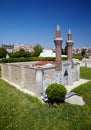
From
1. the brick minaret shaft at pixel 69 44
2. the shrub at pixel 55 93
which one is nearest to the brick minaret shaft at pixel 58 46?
the brick minaret shaft at pixel 69 44

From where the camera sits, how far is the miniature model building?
2097 cm

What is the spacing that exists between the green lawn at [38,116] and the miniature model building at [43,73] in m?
4.06

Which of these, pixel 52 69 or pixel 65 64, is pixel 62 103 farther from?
pixel 65 64

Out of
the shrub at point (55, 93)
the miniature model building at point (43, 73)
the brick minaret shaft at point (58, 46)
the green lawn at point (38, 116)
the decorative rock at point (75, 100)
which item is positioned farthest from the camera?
the brick minaret shaft at point (58, 46)

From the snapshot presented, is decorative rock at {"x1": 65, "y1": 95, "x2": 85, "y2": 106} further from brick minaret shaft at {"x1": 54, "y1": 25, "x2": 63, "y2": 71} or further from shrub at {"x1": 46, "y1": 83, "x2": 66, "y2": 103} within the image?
brick minaret shaft at {"x1": 54, "y1": 25, "x2": 63, "y2": 71}

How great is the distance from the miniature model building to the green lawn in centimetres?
406

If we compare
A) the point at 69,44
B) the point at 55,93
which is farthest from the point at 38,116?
the point at 69,44

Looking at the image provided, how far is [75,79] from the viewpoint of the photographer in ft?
97.0

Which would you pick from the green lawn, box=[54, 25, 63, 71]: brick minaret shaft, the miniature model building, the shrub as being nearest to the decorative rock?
the green lawn

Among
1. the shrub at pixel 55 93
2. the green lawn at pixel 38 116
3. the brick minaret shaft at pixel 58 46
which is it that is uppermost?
the brick minaret shaft at pixel 58 46

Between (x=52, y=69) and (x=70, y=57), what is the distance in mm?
6547

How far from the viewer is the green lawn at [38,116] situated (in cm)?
1288

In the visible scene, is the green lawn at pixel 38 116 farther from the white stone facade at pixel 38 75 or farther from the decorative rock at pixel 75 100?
the white stone facade at pixel 38 75

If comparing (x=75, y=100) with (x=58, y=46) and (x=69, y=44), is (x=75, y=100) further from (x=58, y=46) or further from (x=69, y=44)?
(x=69, y=44)
